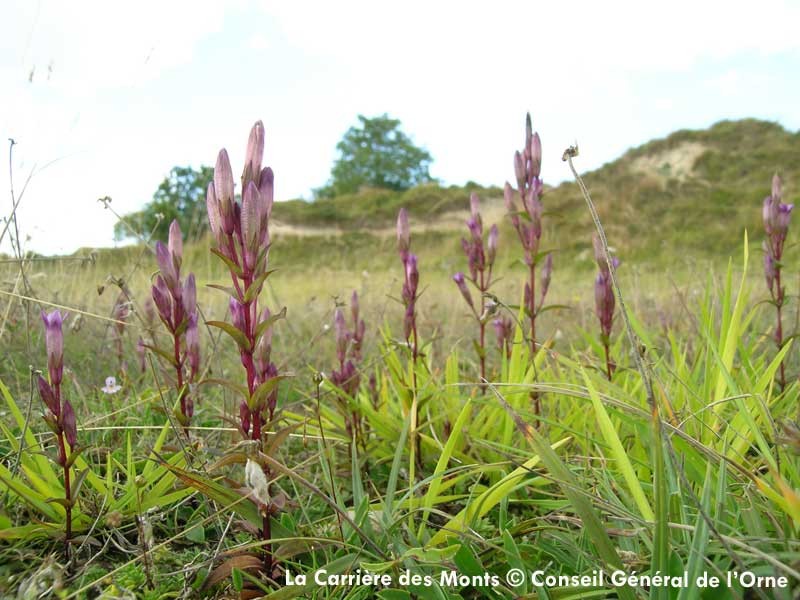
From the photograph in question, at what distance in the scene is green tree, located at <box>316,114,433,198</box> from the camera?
100.0ft

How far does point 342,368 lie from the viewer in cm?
190

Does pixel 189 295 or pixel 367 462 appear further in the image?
pixel 367 462

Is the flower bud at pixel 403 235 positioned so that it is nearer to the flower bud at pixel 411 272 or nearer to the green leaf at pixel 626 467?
the flower bud at pixel 411 272

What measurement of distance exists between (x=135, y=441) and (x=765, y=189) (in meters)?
16.2

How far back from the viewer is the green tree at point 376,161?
100.0 feet

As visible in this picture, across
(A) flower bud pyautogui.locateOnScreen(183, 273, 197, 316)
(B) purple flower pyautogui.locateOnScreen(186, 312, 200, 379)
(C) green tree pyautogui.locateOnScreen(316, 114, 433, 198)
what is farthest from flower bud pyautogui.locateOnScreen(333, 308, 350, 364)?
(C) green tree pyautogui.locateOnScreen(316, 114, 433, 198)

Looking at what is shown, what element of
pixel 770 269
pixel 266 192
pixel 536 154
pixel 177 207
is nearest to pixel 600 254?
pixel 536 154

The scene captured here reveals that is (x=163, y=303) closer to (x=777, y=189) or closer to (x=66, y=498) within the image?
(x=66, y=498)

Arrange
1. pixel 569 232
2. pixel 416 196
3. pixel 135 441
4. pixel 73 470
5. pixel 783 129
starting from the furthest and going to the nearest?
pixel 416 196 < pixel 783 129 < pixel 569 232 < pixel 135 441 < pixel 73 470

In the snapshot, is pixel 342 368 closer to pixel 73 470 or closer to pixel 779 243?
pixel 73 470

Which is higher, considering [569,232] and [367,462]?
[569,232]

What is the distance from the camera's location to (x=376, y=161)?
30828 millimetres

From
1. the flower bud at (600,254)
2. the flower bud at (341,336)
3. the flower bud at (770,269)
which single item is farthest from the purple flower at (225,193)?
the flower bud at (770,269)

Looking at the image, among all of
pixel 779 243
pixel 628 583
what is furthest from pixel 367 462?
pixel 779 243
